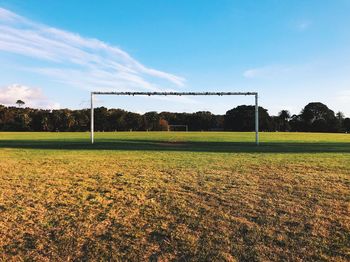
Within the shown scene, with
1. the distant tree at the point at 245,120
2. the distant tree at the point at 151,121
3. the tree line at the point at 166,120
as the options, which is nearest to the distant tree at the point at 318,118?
the tree line at the point at 166,120

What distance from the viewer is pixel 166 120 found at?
311 feet

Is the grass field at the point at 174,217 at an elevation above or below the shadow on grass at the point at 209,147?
below

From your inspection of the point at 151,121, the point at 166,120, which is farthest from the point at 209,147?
the point at 166,120

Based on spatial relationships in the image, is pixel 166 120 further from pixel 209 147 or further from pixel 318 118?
pixel 209 147

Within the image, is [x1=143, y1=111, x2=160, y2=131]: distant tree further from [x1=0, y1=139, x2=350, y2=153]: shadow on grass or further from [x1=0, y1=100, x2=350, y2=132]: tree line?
[x1=0, y1=139, x2=350, y2=153]: shadow on grass

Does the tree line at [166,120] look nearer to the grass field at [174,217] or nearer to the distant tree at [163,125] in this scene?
the distant tree at [163,125]

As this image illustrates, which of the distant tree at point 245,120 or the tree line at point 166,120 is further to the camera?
the distant tree at point 245,120

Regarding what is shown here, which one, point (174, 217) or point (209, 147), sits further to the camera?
point (209, 147)

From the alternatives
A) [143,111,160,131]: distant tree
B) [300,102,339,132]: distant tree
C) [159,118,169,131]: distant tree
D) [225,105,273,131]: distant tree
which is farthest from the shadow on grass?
[300,102,339,132]: distant tree

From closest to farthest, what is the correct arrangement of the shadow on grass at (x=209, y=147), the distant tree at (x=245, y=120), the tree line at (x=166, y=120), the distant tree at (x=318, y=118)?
1. the shadow on grass at (x=209, y=147)
2. the tree line at (x=166, y=120)
3. the distant tree at (x=318, y=118)
4. the distant tree at (x=245, y=120)

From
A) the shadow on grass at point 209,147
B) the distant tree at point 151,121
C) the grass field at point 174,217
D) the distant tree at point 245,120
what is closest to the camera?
the grass field at point 174,217

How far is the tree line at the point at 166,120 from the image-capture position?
85.0 metres

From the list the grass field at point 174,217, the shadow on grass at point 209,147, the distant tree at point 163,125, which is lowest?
the grass field at point 174,217

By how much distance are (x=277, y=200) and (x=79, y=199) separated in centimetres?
405
